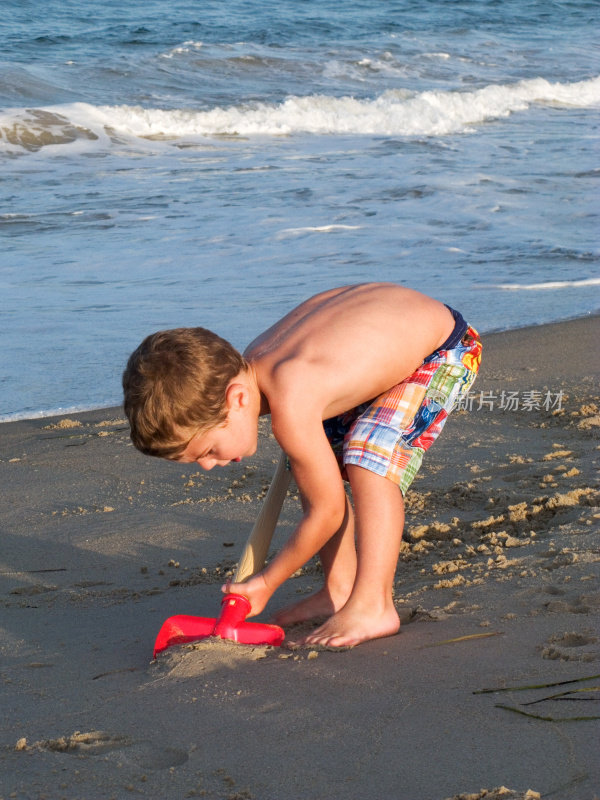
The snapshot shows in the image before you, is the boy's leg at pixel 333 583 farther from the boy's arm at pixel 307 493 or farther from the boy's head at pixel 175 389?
the boy's head at pixel 175 389

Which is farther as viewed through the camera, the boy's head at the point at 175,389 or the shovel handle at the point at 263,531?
the shovel handle at the point at 263,531

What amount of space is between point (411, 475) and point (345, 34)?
18.0 metres

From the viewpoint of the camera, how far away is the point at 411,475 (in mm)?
2281

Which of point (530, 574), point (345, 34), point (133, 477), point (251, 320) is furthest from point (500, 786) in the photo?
point (345, 34)

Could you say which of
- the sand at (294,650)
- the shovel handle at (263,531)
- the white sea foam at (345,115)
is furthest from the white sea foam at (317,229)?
the white sea foam at (345,115)

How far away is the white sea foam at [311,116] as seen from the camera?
11.6 meters

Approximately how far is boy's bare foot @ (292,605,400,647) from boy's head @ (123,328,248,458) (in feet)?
1.81

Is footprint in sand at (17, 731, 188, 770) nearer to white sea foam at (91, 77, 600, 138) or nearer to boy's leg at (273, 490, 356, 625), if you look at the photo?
boy's leg at (273, 490, 356, 625)

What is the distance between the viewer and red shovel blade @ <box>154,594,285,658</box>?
6.99ft

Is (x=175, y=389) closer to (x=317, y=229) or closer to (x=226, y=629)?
(x=226, y=629)

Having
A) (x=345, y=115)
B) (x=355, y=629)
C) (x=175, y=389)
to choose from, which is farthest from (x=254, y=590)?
(x=345, y=115)

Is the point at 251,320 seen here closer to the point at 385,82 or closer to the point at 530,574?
the point at 530,574
